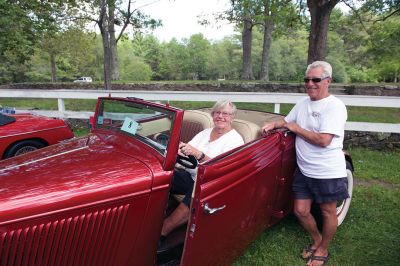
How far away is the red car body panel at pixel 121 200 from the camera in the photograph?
78.0 inches

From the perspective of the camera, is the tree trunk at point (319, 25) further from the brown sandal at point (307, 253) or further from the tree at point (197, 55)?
the tree at point (197, 55)

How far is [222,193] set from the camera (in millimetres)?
2336

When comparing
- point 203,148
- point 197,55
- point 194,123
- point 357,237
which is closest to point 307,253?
point 357,237

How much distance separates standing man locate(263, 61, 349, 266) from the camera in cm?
280

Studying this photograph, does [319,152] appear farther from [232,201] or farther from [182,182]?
[182,182]

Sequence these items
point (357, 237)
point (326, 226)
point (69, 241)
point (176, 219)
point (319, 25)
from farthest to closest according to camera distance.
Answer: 1. point (319, 25)
2. point (357, 237)
3. point (326, 226)
4. point (176, 219)
5. point (69, 241)

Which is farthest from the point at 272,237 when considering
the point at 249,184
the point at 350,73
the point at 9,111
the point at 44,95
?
the point at 350,73

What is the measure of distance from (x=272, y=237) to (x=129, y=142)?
1.94m

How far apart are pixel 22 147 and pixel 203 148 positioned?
3.07m

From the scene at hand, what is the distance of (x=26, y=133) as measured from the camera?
484cm

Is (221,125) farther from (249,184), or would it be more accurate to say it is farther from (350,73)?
(350,73)

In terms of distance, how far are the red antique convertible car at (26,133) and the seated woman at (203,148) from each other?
9.25ft

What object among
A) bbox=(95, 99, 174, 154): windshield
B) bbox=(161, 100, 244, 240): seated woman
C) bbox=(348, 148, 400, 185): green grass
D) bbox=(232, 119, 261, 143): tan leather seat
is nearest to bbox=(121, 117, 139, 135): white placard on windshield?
bbox=(95, 99, 174, 154): windshield

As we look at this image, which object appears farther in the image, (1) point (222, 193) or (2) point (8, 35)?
(2) point (8, 35)
